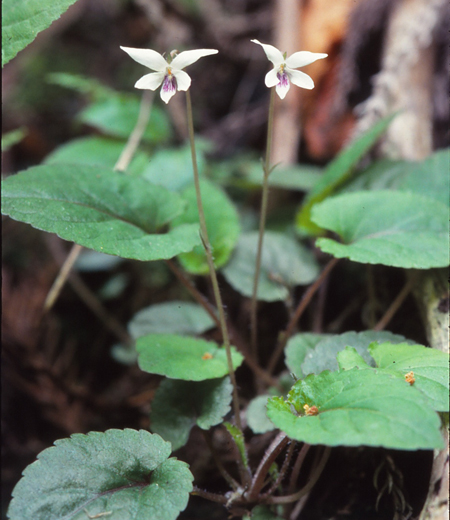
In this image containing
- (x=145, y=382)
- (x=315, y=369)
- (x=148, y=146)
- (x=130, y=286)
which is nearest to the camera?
(x=315, y=369)

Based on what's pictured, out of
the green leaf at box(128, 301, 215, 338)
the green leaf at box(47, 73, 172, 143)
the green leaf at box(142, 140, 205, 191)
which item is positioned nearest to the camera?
the green leaf at box(128, 301, 215, 338)

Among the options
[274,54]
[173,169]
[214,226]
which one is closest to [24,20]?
[274,54]

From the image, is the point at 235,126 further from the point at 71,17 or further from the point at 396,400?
the point at 396,400

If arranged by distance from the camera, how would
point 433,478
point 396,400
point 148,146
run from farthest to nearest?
Answer: point 148,146, point 433,478, point 396,400

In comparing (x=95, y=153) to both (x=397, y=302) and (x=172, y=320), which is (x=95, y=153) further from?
(x=397, y=302)

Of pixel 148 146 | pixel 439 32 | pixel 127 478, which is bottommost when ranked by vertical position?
pixel 127 478

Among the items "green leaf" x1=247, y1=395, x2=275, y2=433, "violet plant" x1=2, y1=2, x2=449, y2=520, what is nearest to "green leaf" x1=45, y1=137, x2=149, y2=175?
"violet plant" x1=2, y1=2, x2=449, y2=520

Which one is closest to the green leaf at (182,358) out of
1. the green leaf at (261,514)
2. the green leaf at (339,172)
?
the green leaf at (261,514)

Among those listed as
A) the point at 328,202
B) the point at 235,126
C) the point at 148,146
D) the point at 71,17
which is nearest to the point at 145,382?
the point at 328,202

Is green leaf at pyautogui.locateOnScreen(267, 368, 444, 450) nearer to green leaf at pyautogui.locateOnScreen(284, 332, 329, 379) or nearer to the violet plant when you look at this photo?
the violet plant
